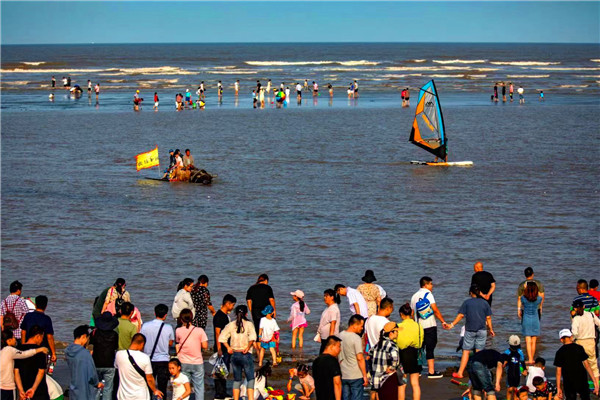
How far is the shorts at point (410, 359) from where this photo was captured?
9852 mm

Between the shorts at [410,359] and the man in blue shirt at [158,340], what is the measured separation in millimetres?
2564

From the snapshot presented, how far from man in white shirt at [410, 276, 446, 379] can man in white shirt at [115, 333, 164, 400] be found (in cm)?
369

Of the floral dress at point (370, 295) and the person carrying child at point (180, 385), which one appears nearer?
the person carrying child at point (180, 385)

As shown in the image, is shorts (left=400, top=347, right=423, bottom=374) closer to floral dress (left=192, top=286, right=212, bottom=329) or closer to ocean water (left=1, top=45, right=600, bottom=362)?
floral dress (left=192, top=286, right=212, bottom=329)

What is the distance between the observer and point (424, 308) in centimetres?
1107

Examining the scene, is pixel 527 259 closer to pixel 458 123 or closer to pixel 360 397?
pixel 360 397

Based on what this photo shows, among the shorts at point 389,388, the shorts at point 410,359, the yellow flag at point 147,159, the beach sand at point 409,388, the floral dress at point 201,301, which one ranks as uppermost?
the yellow flag at point 147,159

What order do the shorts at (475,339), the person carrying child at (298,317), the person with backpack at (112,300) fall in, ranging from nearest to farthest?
1. the shorts at (475,339)
2. the person with backpack at (112,300)
3. the person carrying child at (298,317)

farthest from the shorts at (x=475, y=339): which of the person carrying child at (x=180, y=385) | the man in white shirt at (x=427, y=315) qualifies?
the person carrying child at (x=180, y=385)

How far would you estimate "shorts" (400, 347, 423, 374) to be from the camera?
9852 mm

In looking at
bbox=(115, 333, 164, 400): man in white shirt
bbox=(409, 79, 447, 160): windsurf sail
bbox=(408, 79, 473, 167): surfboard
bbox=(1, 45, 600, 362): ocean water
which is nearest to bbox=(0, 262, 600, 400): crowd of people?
bbox=(115, 333, 164, 400): man in white shirt

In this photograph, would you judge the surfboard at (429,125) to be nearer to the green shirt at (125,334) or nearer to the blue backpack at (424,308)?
the blue backpack at (424,308)

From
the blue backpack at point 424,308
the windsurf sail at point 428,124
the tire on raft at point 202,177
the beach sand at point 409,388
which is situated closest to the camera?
the beach sand at point 409,388

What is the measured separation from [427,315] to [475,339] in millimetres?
654
